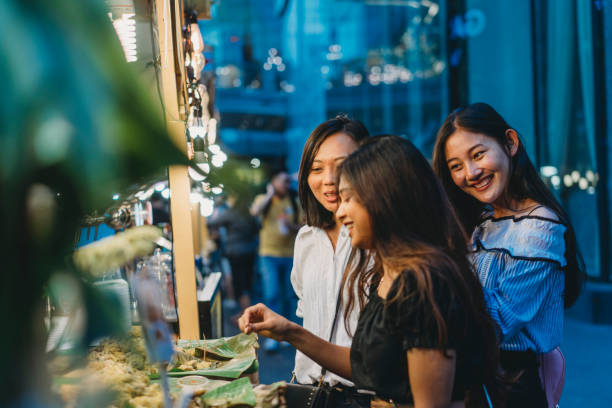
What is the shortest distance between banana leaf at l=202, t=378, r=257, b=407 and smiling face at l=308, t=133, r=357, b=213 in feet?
2.71

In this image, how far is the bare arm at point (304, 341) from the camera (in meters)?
1.76

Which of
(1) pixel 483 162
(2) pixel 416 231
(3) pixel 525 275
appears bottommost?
(3) pixel 525 275

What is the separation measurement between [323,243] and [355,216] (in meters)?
0.85

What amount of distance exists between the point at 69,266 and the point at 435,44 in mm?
12578

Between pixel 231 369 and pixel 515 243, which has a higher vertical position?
pixel 515 243

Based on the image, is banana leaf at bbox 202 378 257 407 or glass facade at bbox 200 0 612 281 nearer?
banana leaf at bbox 202 378 257 407

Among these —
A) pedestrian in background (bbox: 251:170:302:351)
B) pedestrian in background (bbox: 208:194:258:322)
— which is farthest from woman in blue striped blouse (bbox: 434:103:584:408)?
pedestrian in background (bbox: 208:194:258:322)

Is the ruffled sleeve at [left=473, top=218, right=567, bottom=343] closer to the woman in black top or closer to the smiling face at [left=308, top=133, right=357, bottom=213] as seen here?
the woman in black top

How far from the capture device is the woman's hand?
1.76m

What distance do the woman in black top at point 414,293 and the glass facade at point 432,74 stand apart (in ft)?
2.48

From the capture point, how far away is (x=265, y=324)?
1755mm

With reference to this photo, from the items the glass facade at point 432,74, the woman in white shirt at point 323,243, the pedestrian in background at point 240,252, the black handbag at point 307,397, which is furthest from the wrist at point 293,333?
the pedestrian in background at point 240,252

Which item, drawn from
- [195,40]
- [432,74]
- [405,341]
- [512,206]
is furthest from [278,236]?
[432,74]

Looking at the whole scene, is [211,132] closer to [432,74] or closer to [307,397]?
[307,397]
